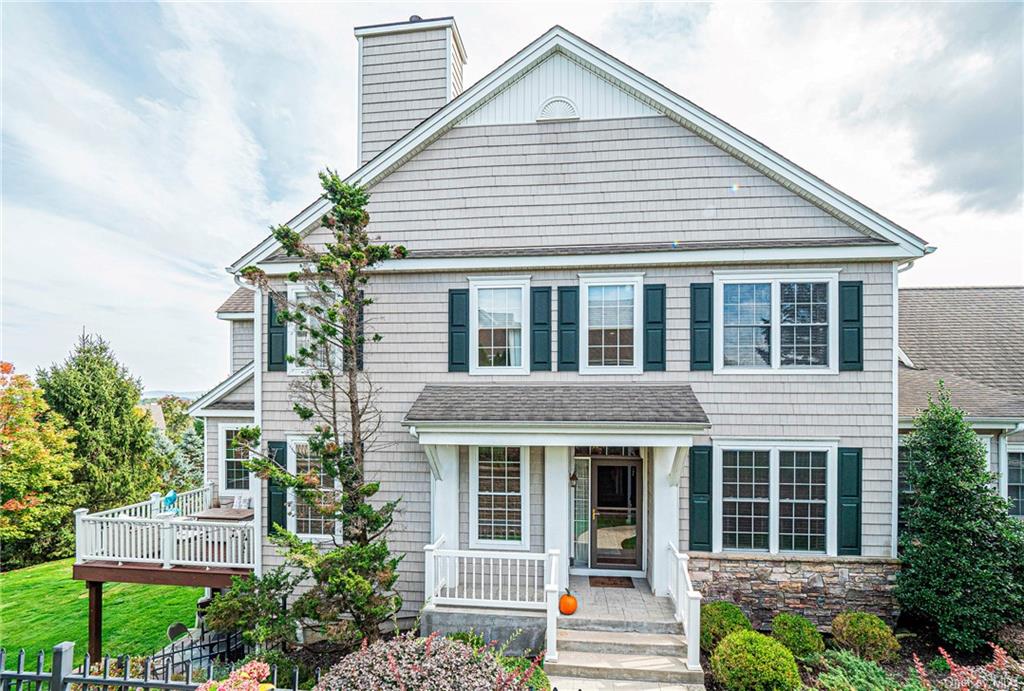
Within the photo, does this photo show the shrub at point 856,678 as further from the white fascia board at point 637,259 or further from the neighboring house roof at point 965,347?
the white fascia board at point 637,259

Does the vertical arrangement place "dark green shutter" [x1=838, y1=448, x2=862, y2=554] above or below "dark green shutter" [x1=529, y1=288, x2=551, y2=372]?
below

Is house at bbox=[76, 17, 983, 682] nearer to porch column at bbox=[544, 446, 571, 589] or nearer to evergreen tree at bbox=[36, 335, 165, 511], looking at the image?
porch column at bbox=[544, 446, 571, 589]

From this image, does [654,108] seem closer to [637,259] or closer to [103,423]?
[637,259]

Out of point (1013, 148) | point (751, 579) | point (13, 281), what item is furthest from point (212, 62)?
point (1013, 148)

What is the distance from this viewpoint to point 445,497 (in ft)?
27.4

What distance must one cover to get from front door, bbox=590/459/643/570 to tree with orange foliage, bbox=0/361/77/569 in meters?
19.3

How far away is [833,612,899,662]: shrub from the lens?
22.0 feet

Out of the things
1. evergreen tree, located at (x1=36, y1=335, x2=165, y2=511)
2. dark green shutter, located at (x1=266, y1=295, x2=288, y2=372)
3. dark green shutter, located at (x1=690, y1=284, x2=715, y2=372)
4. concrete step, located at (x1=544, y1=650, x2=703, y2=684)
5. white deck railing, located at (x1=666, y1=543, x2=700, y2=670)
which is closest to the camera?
concrete step, located at (x1=544, y1=650, x2=703, y2=684)

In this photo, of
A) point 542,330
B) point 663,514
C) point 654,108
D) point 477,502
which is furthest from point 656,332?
point 477,502

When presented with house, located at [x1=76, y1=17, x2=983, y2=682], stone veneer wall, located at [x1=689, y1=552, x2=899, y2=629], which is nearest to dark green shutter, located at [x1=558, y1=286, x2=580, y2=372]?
house, located at [x1=76, y1=17, x2=983, y2=682]

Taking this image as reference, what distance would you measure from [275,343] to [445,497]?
442cm

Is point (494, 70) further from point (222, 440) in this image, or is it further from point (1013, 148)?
point (1013, 148)

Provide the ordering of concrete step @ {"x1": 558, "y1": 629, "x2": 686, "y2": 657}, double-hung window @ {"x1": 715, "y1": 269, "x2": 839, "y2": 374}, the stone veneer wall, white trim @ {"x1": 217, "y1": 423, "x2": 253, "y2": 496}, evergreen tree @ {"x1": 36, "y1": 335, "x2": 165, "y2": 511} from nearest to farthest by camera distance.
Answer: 1. concrete step @ {"x1": 558, "y1": 629, "x2": 686, "y2": 657}
2. the stone veneer wall
3. double-hung window @ {"x1": 715, "y1": 269, "x2": 839, "y2": 374}
4. white trim @ {"x1": 217, "y1": 423, "x2": 253, "y2": 496}
5. evergreen tree @ {"x1": 36, "y1": 335, "x2": 165, "y2": 511}

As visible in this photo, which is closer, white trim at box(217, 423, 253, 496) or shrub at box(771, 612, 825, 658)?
shrub at box(771, 612, 825, 658)
